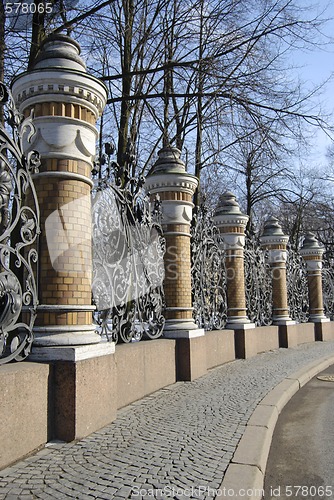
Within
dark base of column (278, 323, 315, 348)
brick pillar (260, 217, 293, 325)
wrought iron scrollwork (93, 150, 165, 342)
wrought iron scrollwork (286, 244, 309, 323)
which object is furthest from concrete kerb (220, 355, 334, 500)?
Answer: wrought iron scrollwork (286, 244, 309, 323)

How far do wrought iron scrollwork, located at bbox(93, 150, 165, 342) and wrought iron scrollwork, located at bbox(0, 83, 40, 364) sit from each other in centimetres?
153

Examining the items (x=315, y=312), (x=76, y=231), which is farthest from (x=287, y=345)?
(x=76, y=231)

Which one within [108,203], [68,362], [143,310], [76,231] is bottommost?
[68,362]

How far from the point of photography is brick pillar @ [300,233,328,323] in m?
16.9

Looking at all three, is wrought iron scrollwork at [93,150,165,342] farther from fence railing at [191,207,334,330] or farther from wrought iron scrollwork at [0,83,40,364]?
fence railing at [191,207,334,330]

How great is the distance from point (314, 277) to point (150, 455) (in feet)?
46.7

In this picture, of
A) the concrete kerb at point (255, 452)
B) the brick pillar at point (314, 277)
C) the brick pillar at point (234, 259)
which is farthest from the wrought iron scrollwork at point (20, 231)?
the brick pillar at point (314, 277)

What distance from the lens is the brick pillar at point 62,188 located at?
15.3 ft

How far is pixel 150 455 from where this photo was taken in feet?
13.0

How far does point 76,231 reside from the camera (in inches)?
191

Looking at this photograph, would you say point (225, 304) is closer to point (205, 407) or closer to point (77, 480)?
point (205, 407)

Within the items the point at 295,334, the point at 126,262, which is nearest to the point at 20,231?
the point at 126,262

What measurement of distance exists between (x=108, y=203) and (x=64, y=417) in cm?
308

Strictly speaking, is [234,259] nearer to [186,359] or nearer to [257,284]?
[257,284]
